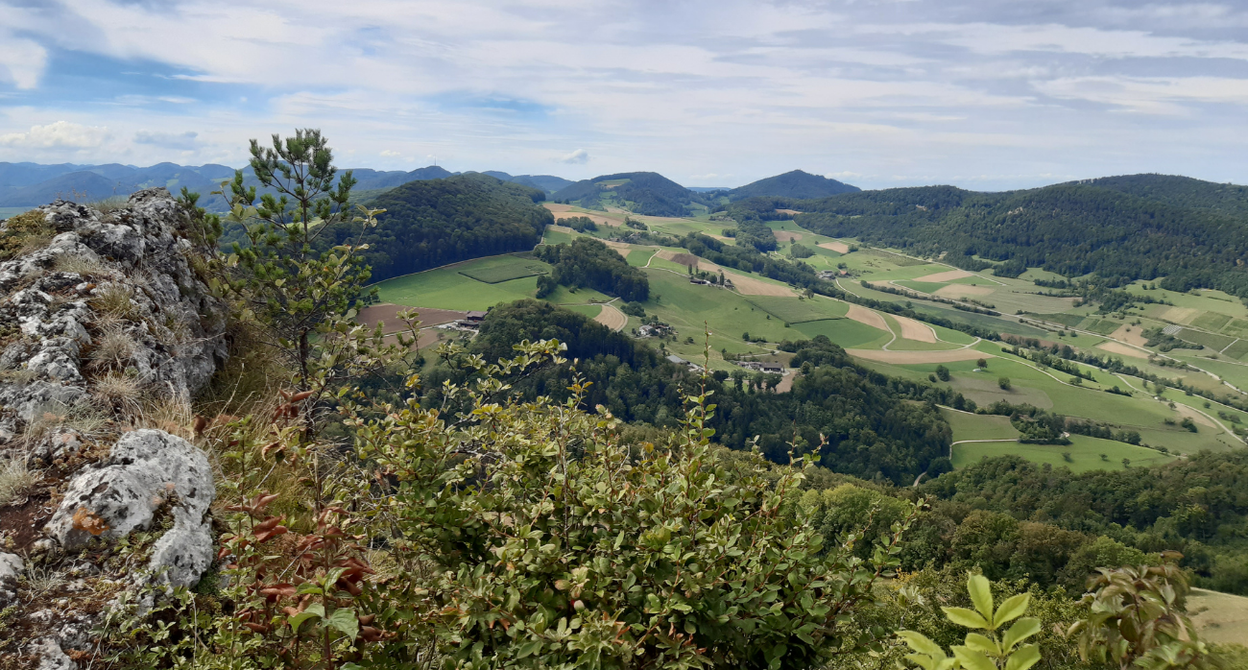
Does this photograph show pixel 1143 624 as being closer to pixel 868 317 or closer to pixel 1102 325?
pixel 868 317

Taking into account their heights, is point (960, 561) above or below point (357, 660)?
below

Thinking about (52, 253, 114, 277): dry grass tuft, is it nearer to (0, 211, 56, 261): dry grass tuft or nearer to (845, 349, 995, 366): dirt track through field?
(0, 211, 56, 261): dry grass tuft

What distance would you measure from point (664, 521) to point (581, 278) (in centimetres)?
16929

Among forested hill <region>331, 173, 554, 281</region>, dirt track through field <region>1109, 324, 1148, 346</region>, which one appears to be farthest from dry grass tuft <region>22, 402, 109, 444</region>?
dirt track through field <region>1109, 324, 1148, 346</region>

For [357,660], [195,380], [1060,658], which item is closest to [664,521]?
[357,660]

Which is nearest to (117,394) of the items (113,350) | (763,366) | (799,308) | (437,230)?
(113,350)

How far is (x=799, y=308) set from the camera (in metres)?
174

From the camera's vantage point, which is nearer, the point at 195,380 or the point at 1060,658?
the point at 195,380

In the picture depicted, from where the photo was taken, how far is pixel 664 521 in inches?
135

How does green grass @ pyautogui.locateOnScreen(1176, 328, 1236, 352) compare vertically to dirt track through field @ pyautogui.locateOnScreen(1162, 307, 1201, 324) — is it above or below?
below

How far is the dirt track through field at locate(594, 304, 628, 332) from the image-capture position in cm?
13812

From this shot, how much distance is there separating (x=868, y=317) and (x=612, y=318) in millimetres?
84939

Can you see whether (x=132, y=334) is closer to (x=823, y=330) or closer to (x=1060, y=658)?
(x=1060, y=658)

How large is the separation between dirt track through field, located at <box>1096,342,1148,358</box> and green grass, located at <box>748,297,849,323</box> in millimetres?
77434
